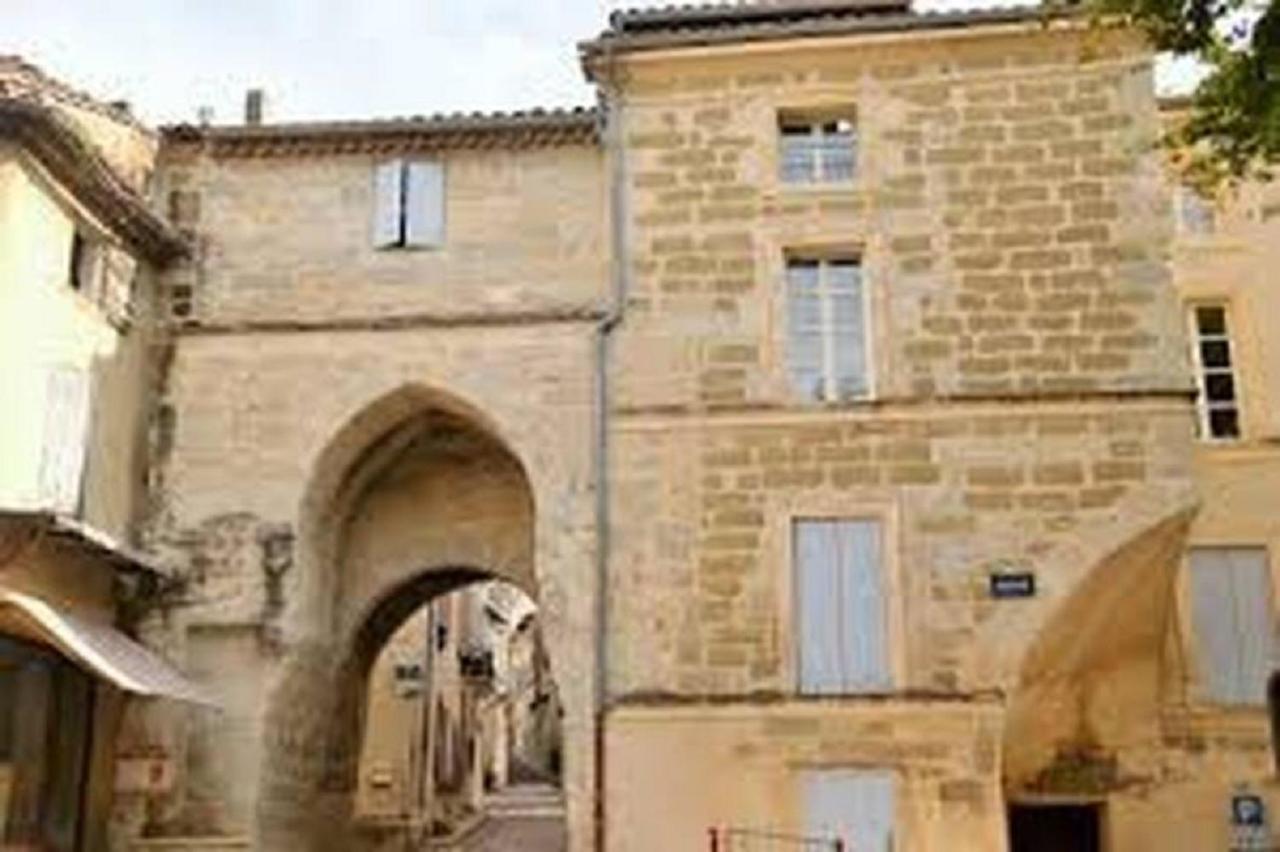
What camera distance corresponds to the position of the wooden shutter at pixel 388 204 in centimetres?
1416

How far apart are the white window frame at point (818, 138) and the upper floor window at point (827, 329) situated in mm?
704

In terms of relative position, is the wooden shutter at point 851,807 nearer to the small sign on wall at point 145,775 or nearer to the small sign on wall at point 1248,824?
the small sign on wall at point 1248,824

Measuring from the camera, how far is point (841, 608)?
1259 cm

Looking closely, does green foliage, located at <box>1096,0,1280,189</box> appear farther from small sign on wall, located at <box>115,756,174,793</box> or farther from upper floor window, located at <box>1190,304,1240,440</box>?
small sign on wall, located at <box>115,756,174,793</box>

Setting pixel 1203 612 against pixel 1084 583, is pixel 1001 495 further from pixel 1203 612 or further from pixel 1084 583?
pixel 1203 612

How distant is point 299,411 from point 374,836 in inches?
259

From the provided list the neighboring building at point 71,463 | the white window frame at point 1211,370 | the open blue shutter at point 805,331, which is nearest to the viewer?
the neighboring building at point 71,463

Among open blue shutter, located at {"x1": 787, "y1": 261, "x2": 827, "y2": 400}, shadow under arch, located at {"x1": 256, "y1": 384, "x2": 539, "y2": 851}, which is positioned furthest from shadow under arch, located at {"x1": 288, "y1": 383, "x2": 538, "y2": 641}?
open blue shutter, located at {"x1": 787, "y1": 261, "x2": 827, "y2": 400}

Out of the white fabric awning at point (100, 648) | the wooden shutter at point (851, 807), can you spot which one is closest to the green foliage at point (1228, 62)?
the wooden shutter at point (851, 807)

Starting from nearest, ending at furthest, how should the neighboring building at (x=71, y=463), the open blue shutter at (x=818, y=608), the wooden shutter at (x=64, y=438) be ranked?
the neighboring building at (x=71, y=463) < the wooden shutter at (x=64, y=438) < the open blue shutter at (x=818, y=608)

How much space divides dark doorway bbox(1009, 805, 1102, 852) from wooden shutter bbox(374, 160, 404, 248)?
24.3ft

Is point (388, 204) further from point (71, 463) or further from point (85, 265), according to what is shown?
point (71, 463)

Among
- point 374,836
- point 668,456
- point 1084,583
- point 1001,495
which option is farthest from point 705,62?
point 374,836

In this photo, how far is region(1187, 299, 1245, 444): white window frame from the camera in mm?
15758
